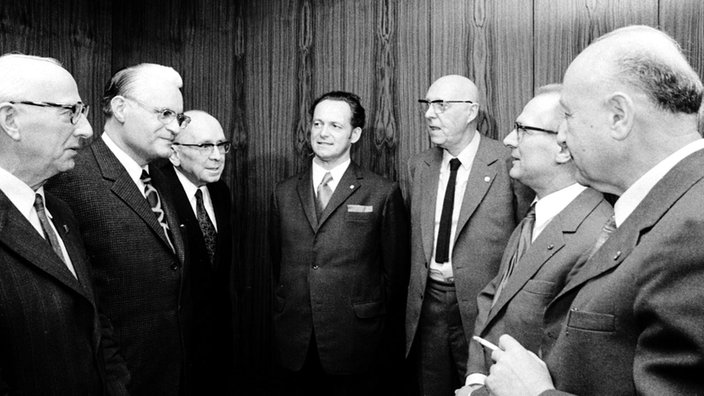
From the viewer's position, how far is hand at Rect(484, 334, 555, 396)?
47.5 inches

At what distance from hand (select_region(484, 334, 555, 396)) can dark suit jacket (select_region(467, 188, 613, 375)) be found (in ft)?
1.51

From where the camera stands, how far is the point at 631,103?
119 centimetres

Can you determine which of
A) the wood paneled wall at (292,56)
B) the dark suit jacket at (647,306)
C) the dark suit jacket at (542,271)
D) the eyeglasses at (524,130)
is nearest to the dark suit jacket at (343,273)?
the wood paneled wall at (292,56)

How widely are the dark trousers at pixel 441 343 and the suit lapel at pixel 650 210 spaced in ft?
5.68

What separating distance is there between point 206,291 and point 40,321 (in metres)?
1.55

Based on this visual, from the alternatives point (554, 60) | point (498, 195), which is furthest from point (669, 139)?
point (554, 60)

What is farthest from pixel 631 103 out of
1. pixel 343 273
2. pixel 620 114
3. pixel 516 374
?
pixel 343 273

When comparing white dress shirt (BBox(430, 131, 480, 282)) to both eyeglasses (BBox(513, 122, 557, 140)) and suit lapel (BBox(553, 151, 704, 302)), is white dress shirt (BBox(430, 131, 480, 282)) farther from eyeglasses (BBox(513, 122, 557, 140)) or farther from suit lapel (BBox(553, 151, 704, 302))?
suit lapel (BBox(553, 151, 704, 302))

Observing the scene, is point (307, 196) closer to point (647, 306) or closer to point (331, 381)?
point (331, 381)

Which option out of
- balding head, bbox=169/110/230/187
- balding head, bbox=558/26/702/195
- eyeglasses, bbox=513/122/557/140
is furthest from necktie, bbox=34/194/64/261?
eyeglasses, bbox=513/122/557/140

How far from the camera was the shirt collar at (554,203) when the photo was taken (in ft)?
6.85

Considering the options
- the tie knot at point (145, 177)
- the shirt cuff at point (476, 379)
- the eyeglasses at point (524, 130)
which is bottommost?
the shirt cuff at point (476, 379)

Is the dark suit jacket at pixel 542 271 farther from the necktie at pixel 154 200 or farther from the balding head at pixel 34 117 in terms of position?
the balding head at pixel 34 117

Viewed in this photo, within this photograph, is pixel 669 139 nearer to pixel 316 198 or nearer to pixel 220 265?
pixel 316 198
